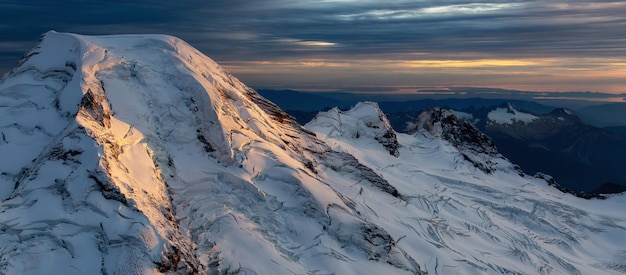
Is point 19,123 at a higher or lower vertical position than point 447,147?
higher

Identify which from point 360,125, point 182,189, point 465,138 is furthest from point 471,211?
point 182,189

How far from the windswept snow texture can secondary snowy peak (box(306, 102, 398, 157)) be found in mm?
25163

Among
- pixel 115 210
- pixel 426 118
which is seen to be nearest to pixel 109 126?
pixel 115 210

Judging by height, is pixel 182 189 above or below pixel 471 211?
above

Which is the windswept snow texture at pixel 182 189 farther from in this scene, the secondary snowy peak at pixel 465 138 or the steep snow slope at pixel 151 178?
the secondary snowy peak at pixel 465 138

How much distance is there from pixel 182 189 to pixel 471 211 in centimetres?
4788

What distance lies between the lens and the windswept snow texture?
97.2ft

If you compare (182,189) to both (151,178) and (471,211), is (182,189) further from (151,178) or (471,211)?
(471,211)

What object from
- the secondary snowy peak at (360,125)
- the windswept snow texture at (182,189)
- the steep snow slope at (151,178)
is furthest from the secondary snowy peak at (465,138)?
the steep snow slope at (151,178)

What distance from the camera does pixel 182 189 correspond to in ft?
130

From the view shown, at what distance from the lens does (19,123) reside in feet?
130

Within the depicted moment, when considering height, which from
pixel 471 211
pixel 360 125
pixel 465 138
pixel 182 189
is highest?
pixel 182 189

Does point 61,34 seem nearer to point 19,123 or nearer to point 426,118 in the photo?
point 19,123

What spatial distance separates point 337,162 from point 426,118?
6489 cm
